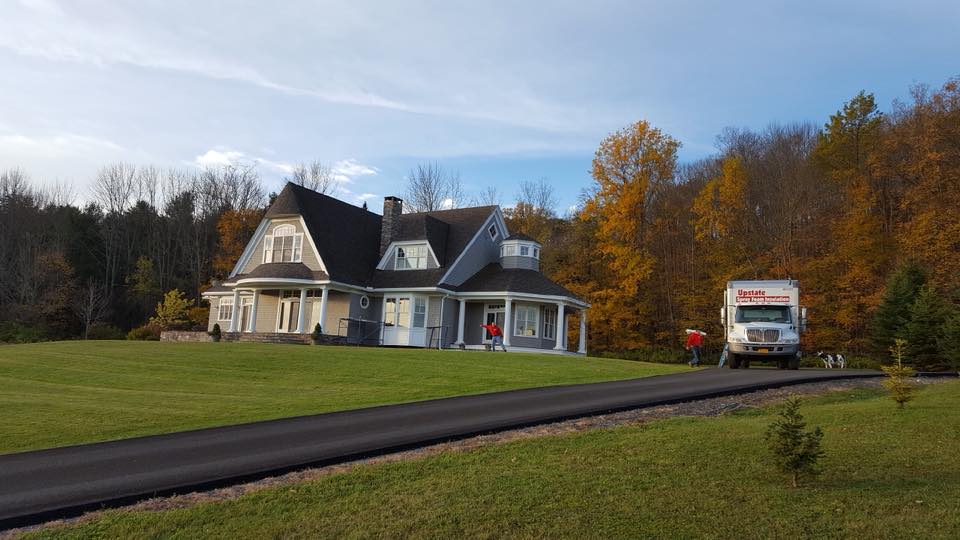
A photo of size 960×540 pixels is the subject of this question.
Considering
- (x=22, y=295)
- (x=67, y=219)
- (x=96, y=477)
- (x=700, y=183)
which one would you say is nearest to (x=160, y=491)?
(x=96, y=477)

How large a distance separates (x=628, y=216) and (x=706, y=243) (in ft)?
16.6

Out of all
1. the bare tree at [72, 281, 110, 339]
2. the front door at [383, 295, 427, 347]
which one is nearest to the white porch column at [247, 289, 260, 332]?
the front door at [383, 295, 427, 347]

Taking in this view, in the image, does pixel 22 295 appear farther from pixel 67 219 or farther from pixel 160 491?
pixel 160 491

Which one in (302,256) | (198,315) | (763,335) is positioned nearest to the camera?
(763,335)

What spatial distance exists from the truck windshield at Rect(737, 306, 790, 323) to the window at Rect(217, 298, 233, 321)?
2863 cm

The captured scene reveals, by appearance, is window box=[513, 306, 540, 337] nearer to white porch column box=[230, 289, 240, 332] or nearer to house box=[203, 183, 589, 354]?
house box=[203, 183, 589, 354]

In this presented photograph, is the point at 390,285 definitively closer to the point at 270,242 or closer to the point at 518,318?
the point at 518,318

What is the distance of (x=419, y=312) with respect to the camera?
34875 mm

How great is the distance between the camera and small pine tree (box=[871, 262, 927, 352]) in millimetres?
30344

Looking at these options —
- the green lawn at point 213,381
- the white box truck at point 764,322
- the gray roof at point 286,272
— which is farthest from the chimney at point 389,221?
the white box truck at point 764,322

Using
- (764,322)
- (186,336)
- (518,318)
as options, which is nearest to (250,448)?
(764,322)

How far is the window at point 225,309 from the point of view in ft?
134

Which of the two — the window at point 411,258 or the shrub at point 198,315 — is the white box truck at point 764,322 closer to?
the window at point 411,258

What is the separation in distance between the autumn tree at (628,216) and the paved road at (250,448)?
25942 millimetres
